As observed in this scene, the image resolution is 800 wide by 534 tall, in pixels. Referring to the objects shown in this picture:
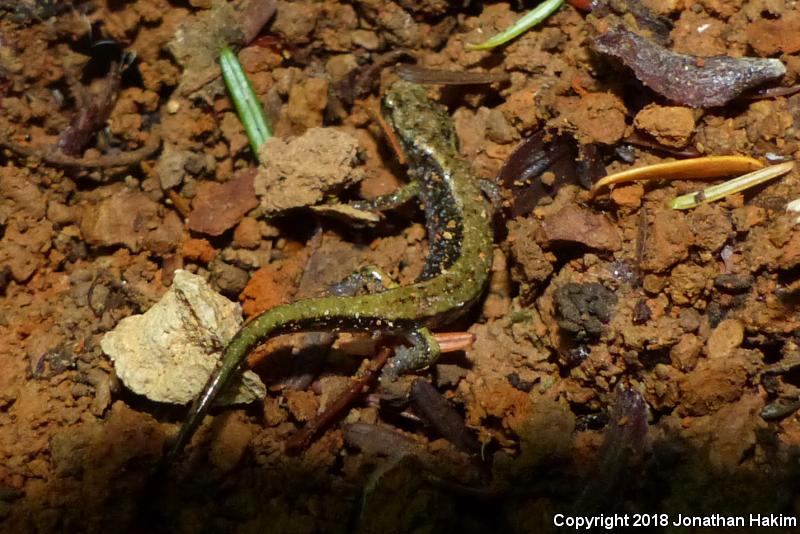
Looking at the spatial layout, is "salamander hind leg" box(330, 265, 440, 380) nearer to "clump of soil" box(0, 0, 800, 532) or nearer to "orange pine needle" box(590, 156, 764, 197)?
"clump of soil" box(0, 0, 800, 532)

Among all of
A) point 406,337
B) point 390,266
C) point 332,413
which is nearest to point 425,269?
point 390,266

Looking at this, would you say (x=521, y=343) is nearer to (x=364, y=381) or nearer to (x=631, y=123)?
(x=364, y=381)

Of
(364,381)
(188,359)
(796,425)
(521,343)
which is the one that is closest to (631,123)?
(521,343)

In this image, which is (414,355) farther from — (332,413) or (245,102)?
(245,102)

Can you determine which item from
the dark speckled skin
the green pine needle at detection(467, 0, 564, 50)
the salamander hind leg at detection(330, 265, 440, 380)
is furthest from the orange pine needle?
the salamander hind leg at detection(330, 265, 440, 380)

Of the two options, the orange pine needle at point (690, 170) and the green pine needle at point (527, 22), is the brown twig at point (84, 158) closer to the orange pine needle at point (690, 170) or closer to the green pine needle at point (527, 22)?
the green pine needle at point (527, 22)

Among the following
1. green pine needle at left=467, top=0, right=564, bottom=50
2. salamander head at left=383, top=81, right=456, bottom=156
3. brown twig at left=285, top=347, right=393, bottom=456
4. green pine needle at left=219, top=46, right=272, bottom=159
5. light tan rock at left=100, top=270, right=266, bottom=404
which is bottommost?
brown twig at left=285, top=347, right=393, bottom=456

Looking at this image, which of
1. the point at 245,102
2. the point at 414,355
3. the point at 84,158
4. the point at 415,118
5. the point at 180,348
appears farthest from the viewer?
the point at 415,118

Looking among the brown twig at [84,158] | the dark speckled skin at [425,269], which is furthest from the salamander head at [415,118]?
the brown twig at [84,158]
